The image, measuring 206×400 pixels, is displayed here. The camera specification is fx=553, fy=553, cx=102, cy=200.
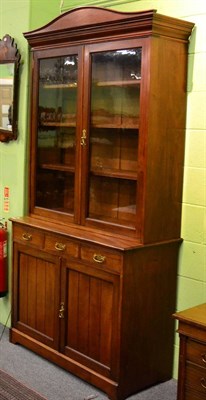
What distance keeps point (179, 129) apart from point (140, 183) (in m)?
0.42

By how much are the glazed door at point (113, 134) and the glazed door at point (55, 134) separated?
13 cm

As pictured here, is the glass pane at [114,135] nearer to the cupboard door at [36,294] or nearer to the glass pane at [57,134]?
the glass pane at [57,134]

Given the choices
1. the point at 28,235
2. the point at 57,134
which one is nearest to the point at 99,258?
the point at 28,235

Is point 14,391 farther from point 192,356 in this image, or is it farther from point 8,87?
point 8,87

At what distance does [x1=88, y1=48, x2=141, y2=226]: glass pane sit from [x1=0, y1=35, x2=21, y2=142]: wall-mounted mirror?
0.87 metres

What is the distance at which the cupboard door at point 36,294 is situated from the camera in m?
3.63

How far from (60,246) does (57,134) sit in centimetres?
79

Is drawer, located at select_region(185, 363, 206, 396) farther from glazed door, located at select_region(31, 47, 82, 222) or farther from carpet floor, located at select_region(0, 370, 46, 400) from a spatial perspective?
glazed door, located at select_region(31, 47, 82, 222)

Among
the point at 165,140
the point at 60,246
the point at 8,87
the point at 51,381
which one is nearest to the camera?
the point at 165,140

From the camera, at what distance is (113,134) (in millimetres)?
3443

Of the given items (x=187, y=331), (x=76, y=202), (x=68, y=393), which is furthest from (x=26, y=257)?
(x=187, y=331)

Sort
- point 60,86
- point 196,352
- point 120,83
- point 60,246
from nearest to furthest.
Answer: point 196,352
point 120,83
point 60,246
point 60,86

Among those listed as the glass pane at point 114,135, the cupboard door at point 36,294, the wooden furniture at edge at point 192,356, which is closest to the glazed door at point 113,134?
the glass pane at point 114,135

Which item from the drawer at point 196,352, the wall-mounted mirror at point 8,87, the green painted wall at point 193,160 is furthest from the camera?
the wall-mounted mirror at point 8,87
